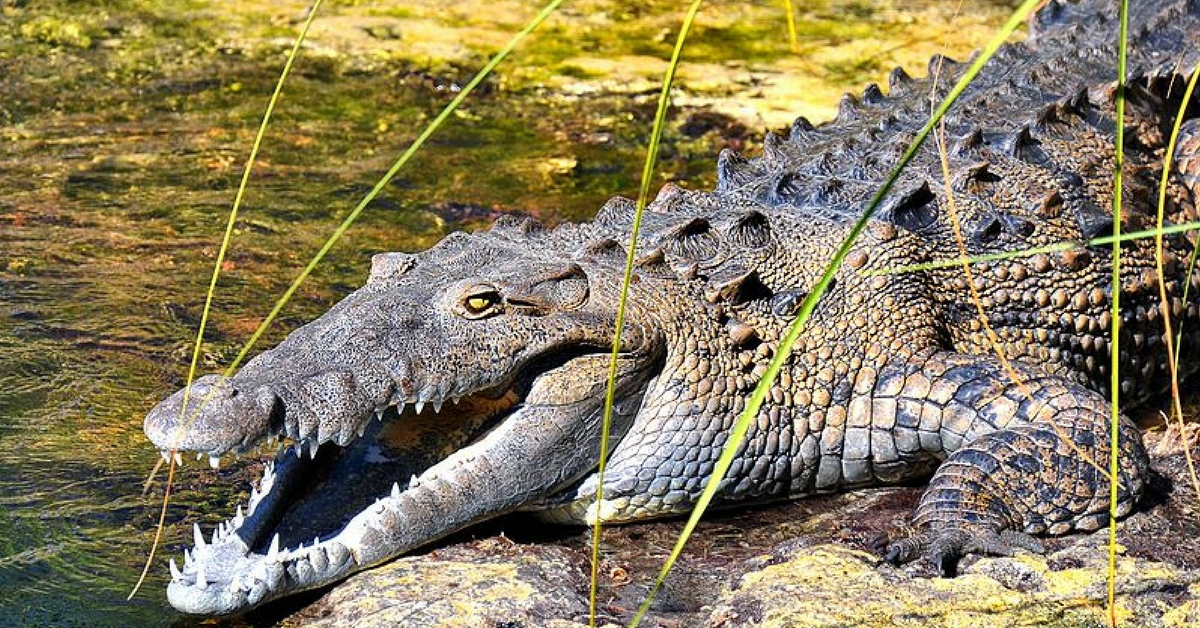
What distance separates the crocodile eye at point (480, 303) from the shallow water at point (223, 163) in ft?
2.95

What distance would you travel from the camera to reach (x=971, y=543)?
3.92 m

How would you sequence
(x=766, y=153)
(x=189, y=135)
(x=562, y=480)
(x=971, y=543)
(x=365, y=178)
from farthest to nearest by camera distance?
(x=189, y=135) → (x=365, y=178) → (x=766, y=153) → (x=562, y=480) → (x=971, y=543)

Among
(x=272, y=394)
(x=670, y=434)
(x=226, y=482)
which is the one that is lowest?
(x=226, y=482)

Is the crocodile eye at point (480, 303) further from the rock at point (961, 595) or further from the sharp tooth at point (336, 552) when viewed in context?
the rock at point (961, 595)

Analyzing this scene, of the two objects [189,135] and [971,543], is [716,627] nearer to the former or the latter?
[971,543]

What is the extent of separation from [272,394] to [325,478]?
0.44 metres

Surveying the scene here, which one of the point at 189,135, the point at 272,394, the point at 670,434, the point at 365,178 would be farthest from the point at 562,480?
the point at 189,135

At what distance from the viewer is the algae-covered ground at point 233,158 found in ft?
14.5

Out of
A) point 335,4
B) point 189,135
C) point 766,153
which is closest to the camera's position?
point 766,153

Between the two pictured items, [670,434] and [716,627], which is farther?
[670,434]

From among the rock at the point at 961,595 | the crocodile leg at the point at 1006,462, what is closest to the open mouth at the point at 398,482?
the rock at the point at 961,595

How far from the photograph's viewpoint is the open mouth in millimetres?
3730

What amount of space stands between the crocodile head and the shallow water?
1.20ft

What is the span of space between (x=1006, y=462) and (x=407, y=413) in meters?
1.66
